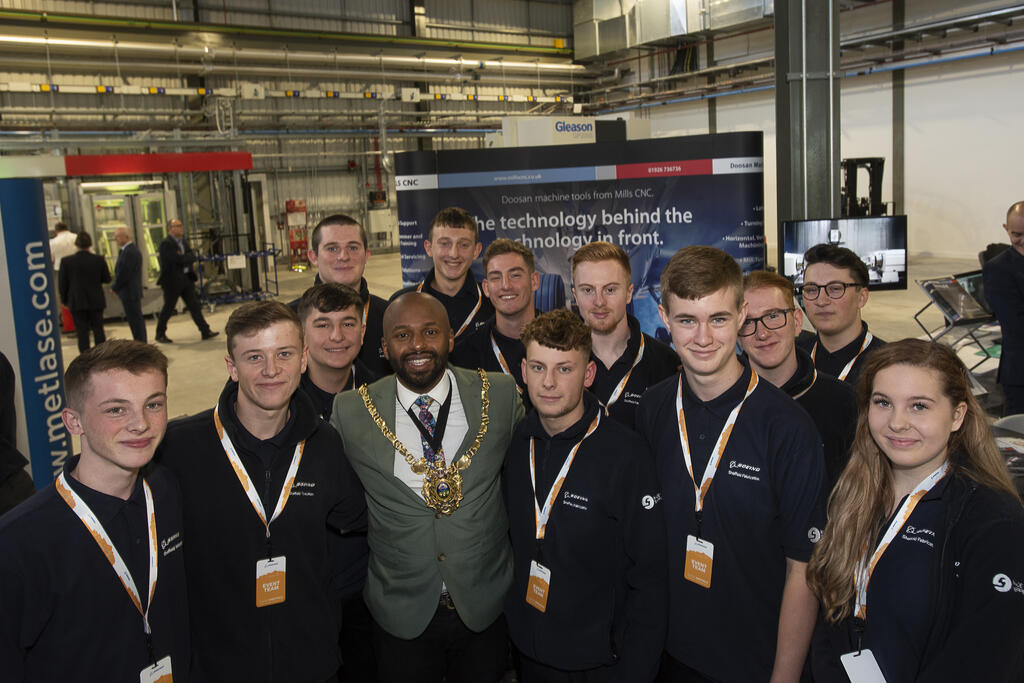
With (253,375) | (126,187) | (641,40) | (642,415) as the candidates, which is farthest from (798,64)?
(641,40)

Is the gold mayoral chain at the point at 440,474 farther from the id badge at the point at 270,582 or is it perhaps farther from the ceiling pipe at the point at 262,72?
the ceiling pipe at the point at 262,72

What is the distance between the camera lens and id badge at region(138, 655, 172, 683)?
1.82 m

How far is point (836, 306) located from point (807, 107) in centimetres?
383

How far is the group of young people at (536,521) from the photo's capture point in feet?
5.64

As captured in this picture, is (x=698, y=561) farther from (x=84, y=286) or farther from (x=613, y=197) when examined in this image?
(x=84, y=286)

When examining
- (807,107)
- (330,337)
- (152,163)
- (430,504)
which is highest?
(152,163)

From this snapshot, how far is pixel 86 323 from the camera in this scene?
975 cm

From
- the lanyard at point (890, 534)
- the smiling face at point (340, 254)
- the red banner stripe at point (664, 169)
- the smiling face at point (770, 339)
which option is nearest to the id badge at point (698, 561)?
the lanyard at point (890, 534)

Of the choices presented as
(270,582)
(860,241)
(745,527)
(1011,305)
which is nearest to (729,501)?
(745,527)

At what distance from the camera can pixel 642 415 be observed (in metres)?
2.27

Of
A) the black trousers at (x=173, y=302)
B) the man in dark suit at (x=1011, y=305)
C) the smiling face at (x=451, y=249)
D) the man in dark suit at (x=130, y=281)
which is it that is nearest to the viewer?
the smiling face at (x=451, y=249)

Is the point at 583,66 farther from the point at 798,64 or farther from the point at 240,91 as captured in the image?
the point at 798,64

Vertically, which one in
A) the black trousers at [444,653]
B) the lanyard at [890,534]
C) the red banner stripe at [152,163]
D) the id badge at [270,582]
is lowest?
the black trousers at [444,653]

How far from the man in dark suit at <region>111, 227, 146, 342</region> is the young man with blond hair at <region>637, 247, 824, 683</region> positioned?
978 centimetres
